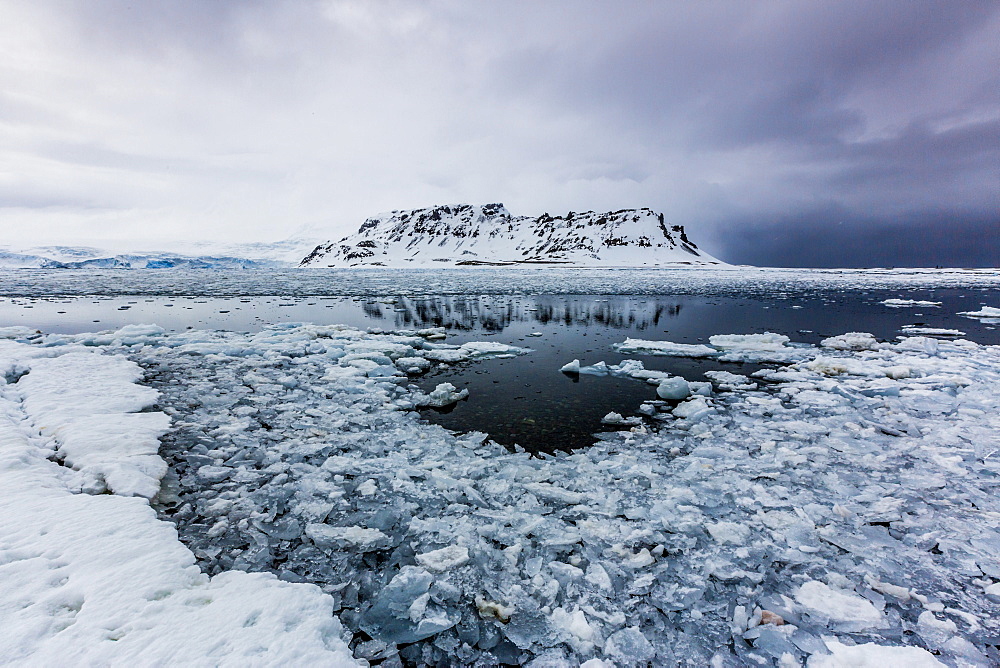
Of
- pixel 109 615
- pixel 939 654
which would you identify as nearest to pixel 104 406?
pixel 109 615

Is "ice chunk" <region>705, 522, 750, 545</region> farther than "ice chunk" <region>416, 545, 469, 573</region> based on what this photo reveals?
Yes

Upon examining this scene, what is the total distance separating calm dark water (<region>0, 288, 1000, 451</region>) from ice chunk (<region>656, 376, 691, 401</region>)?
0.35 metres

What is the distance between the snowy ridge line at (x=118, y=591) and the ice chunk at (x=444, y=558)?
0.81 m

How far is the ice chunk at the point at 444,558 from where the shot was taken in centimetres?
341

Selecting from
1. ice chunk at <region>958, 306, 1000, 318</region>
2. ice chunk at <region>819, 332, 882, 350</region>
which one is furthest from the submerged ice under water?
ice chunk at <region>958, 306, 1000, 318</region>

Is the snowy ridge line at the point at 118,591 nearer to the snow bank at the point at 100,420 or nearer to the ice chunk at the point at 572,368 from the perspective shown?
the snow bank at the point at 100,420

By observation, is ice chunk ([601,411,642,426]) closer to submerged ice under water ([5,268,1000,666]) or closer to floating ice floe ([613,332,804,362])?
submerged ice under water ([5,268,1000,666])

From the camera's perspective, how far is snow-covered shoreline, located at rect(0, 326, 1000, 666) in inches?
107

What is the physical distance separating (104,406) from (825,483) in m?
9.99

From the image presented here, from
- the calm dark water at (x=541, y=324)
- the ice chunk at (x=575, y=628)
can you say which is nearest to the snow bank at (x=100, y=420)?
the calm dark water at (x=541, y=324)

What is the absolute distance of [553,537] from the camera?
3.77 meters

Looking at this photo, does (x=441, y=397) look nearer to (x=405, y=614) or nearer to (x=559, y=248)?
(x=405, y=614)

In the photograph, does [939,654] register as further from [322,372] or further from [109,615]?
[322,372]

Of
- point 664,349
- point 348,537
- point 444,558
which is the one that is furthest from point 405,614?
point 664,349
